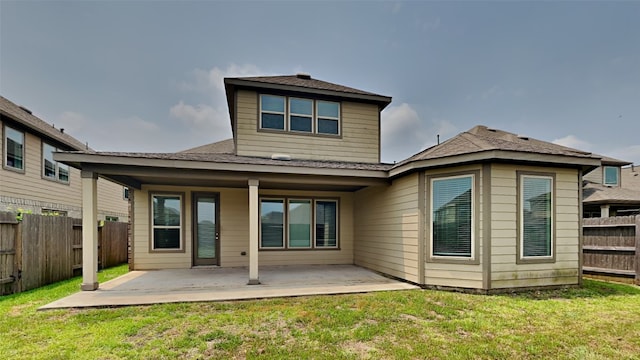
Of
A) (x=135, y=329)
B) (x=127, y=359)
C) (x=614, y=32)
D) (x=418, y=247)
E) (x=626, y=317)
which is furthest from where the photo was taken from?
(x=614, y=32)

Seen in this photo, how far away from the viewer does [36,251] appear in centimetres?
606

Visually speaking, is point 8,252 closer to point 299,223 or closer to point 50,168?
point 299,223

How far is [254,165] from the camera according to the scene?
6.15 m

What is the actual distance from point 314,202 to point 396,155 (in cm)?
1213

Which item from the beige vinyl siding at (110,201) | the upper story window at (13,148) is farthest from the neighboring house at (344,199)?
the beige vinyl siding at (110,201)

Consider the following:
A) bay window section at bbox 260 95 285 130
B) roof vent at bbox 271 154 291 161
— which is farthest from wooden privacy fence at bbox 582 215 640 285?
bay window section at bbox 260 95 285 130

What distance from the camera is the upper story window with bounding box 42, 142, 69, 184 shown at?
10.5m

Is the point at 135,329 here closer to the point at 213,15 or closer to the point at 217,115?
the point at 213,15

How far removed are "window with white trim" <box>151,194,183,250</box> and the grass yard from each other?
10.2 feet

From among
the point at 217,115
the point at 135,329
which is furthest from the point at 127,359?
the point at 217,115

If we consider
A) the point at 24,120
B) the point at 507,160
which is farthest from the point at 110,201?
the point at 507,160

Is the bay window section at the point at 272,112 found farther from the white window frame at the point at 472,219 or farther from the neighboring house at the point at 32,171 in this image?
the neighboring house at the point at 32,171

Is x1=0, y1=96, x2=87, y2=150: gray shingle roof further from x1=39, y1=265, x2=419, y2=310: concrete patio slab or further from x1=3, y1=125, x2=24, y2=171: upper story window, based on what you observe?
x1=39, y1=265, x2=419, y2=310: concrete patio slab

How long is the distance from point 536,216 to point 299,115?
630 centimetres
